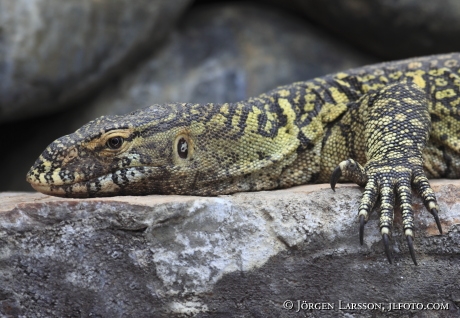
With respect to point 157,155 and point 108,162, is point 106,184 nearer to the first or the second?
point 108,162

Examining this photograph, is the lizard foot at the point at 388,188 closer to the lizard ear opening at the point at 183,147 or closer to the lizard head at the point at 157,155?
the lizard head at the point at 157,155

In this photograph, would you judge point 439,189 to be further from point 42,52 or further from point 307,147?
point 42,52

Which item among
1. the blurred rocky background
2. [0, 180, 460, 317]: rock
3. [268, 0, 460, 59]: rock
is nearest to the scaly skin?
[0, 180, 460, 317]: rock

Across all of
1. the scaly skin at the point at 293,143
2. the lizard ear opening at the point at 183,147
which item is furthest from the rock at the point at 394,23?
the lizard ear opening at the point at 183,147

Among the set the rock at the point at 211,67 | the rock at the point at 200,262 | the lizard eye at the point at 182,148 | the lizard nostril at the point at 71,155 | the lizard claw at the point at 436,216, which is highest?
the rock at the point at 211,67

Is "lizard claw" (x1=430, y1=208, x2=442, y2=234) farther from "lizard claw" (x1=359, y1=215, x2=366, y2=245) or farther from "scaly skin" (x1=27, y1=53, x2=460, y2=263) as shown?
"lizard claw" (x1=359, y1=215, x2=366, y2=245)

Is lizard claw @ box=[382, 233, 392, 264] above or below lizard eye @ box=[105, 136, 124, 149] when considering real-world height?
below

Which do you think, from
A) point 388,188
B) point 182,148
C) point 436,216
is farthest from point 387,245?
point 182,148
